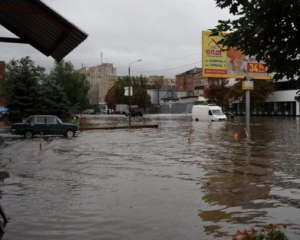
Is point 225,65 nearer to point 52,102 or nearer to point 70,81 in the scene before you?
point 52,102

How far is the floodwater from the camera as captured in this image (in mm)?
7434

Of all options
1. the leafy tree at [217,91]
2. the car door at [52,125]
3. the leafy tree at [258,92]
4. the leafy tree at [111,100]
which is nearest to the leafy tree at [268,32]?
the car door at [52,125]

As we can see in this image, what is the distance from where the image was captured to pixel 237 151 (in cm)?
1988

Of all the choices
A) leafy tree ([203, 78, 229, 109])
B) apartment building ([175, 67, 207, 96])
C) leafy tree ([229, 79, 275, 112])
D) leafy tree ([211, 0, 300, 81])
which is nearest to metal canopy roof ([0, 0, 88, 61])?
leafy tree ([211, 0, 300, 81])

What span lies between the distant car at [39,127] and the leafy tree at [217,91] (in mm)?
62758

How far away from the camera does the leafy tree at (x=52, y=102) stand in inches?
1766

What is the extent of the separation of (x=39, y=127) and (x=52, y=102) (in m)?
16.6

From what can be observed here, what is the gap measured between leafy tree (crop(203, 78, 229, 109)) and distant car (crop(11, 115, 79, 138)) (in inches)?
2471

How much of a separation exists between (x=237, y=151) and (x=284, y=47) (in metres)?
15.4

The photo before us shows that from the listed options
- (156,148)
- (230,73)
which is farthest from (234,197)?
(230,73)

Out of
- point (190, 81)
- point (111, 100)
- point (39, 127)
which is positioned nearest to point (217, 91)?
point (190, 81)

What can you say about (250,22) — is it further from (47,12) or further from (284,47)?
(47,12)

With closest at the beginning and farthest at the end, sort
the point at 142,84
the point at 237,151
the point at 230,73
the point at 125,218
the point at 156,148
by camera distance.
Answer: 1. the point at 125,218
2. the point at 237,151
3. the point at 156,148
4. the point at 230,73
5. the point at 142,84

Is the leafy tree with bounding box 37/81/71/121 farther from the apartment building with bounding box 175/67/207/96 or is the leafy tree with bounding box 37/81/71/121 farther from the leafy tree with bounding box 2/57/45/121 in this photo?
the apartment building with bounding box 175/67/207/96
